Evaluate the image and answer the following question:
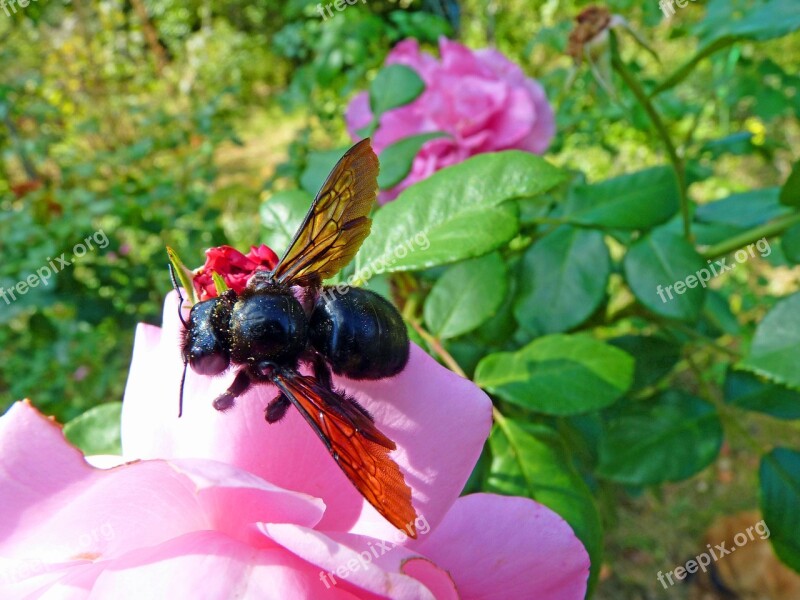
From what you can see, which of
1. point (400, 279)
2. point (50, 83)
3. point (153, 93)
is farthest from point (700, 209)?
point (153, 93)

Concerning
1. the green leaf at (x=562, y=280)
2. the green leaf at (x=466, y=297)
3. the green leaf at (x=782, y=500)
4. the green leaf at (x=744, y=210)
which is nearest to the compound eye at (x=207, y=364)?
the green leaf at (x=466, y=297)

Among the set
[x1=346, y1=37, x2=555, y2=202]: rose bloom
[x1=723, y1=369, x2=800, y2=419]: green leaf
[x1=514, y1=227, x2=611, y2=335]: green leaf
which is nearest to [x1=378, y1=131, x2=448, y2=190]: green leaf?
[x1=346, y1=37, x2=555, y2=202]: rose bloom

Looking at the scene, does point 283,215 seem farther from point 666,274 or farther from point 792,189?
point 792,189

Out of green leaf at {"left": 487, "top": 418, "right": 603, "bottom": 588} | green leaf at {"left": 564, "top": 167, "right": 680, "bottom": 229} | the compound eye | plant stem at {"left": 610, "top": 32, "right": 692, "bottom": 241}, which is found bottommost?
green leaf at {"left": 487, "top": 418, "right": 603, "bottom": 588}

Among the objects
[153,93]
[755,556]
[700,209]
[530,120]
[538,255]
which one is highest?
[153,93]

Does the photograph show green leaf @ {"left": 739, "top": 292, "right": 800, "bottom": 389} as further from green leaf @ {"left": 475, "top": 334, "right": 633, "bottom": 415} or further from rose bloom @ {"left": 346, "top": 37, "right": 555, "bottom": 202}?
rose bloom @ {"left": 346, "top": 37, "right": 555, "bottom": 202}

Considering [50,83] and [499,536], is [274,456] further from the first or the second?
[50,83]
